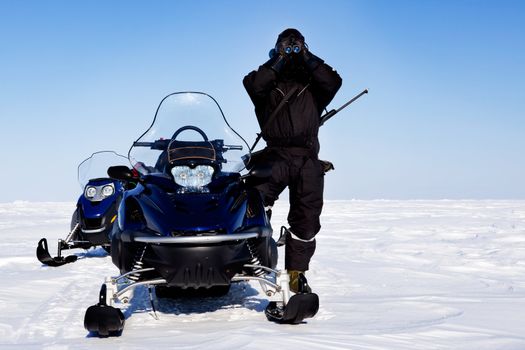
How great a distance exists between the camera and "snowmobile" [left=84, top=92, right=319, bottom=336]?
3289 millimetres

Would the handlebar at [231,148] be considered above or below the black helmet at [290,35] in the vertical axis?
below

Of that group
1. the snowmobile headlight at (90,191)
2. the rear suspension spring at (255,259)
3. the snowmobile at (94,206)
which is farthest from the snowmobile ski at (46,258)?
the rear suspension spring at (255,259)

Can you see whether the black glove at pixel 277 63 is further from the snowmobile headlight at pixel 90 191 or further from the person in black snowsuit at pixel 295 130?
the snowmobile headlight at pixel 90 191

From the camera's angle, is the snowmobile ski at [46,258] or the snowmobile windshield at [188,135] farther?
the snowmobile ski at [46,258]

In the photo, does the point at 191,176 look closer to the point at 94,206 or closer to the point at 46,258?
the point at 46,258

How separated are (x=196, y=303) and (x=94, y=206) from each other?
3343 millimetres

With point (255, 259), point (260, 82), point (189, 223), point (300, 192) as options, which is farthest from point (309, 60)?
point (189, 223)

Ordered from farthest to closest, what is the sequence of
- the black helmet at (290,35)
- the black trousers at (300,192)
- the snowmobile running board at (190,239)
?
the black helmet at (290,35) < the black trousers at (300,192) < the snowmobile running board at (190,239)

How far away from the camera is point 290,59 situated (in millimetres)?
4809

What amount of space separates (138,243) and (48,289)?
84.5 inches

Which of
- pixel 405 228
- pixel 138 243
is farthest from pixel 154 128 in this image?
pixel 405 228

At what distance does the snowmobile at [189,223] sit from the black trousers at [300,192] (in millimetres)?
587

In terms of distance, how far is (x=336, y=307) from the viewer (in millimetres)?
4066

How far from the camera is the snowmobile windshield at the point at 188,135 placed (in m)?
4.03
